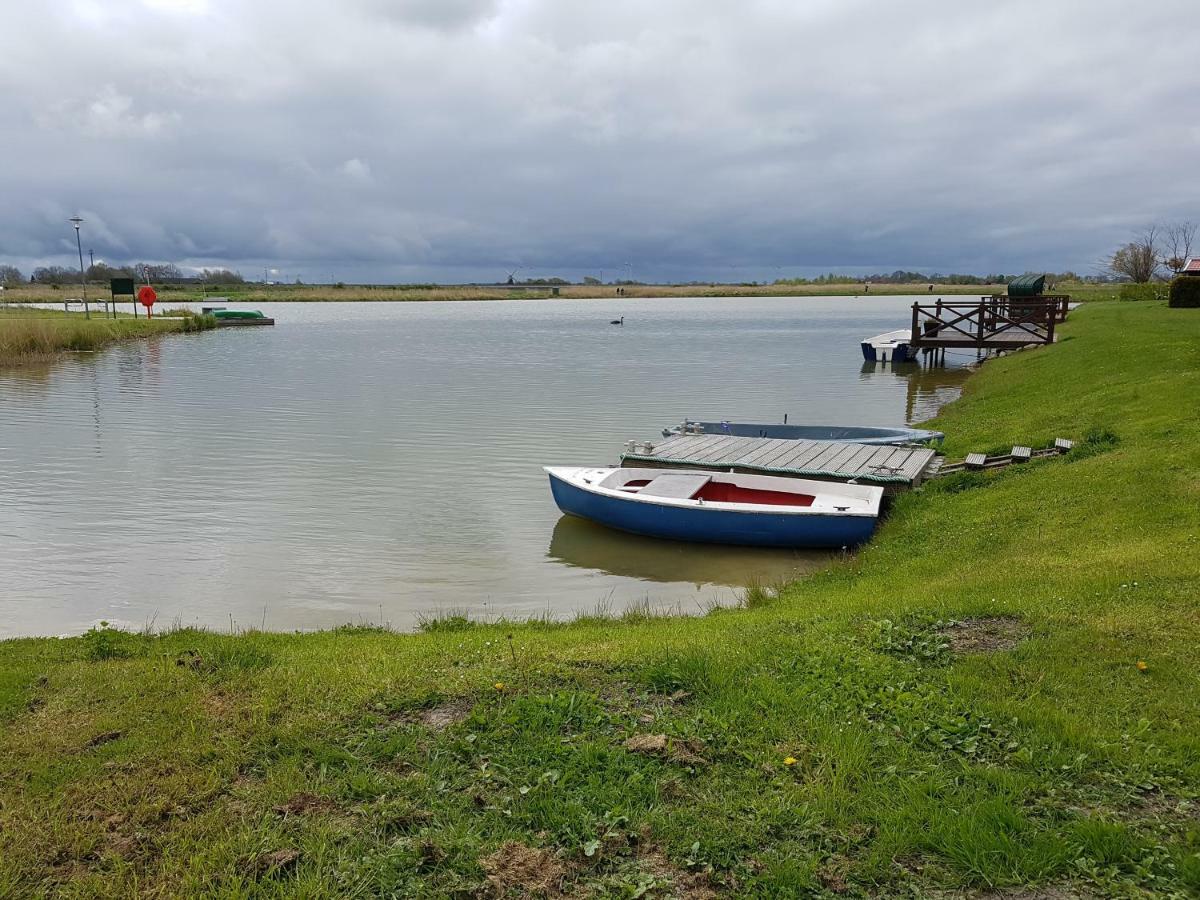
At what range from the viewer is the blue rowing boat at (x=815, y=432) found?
706 inches

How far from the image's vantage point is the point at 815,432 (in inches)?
762

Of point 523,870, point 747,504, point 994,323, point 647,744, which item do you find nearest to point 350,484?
point 747,504

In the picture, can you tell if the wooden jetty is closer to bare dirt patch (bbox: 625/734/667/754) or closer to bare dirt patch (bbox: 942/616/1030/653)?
bare dirt patch (bbox: 942/616/1030/653)

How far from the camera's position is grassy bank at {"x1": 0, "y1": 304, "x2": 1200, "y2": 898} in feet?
12.6

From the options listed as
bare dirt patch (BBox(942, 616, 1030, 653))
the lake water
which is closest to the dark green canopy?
the lake water

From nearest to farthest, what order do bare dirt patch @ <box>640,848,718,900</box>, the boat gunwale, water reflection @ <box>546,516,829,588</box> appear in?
bare dirt patch @ <box>640,848,718,900</box> < water reflection @ <box>546,516,829,588</box> < the boat gunwale

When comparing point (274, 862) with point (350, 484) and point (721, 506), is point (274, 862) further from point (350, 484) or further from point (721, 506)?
point (350, 484)

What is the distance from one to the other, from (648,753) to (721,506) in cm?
799

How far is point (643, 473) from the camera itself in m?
15.3

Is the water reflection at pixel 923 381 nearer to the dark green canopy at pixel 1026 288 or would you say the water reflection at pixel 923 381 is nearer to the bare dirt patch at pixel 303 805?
the dark green canopy at pixel 1026 288

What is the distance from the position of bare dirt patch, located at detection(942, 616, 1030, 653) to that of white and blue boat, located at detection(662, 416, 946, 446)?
37.4 ft

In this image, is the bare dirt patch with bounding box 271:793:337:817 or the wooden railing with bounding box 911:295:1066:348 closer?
the bare dirt patch with bounding box 271:793:337:817

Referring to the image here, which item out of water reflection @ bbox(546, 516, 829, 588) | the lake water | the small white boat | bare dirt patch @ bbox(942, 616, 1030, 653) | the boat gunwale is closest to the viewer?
bare dirt patch @ bbox(942, 616, 1030, 653)

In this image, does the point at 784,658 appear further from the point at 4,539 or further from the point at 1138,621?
the point at 4,539
